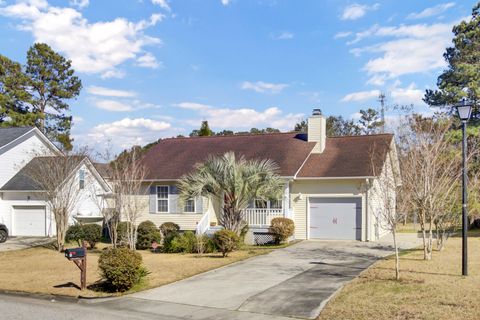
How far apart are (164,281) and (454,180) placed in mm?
11100

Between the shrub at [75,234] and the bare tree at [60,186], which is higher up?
the bare tree at [60,186]

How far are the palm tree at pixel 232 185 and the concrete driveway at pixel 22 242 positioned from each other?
1010cm

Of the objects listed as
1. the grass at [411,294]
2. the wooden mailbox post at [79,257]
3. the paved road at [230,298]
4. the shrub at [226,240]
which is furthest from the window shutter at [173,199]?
the grass at [411,294]

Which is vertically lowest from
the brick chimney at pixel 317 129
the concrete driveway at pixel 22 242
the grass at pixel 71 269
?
the concrete driveway at pixel 22 242

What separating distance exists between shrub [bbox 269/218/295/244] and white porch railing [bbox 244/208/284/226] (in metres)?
0.95

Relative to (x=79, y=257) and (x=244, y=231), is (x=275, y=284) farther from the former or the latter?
(x=244, y=231)

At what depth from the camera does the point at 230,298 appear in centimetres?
1113

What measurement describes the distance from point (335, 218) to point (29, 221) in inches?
741

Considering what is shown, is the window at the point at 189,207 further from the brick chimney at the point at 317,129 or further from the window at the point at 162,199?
the brick chimney at the point at 317,129

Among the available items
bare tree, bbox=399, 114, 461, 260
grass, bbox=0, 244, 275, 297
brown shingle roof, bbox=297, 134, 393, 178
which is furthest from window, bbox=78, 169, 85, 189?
bare tree, bbox=399, 114, 461, 260

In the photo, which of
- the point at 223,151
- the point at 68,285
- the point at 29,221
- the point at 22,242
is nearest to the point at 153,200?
the point at 223,151

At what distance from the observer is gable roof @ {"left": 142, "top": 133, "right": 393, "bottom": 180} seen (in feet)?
76.2

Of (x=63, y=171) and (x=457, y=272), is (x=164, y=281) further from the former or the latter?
(x=63, y=171)

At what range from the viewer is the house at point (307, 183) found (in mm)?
22672
